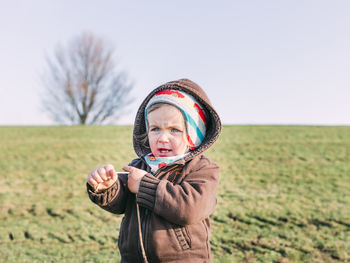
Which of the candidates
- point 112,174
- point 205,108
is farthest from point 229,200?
point 112,174

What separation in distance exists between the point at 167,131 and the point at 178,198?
35 cm

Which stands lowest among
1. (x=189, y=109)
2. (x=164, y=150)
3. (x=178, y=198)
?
(x=178, y=198)

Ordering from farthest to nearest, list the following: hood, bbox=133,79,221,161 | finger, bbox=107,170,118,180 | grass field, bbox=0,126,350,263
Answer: grass field, bbox=0,126,350,263, hood, bbox=133,79,221,161, finger, bbox=107,170,118,180

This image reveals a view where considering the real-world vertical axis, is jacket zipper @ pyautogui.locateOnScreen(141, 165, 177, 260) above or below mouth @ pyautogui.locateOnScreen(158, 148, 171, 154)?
below

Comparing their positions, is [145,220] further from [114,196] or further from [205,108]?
[205,108]

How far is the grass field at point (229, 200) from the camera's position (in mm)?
4254

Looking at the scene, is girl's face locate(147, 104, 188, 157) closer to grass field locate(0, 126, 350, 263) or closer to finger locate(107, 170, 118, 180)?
finger locate(107, 170, 118, 180)

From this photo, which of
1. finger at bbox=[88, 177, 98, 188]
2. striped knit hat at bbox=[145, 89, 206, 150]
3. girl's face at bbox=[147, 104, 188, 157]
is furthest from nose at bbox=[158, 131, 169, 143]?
finger at bbox=[88, 177, 98, 188]

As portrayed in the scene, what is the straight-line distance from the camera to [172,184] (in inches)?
65.8

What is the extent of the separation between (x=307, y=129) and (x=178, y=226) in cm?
1171

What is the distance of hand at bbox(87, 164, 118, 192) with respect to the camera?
5.60 feet

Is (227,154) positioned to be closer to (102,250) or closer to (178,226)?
(102,250)

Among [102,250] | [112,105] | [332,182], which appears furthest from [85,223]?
[112,105]

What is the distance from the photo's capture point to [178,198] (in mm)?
1619
